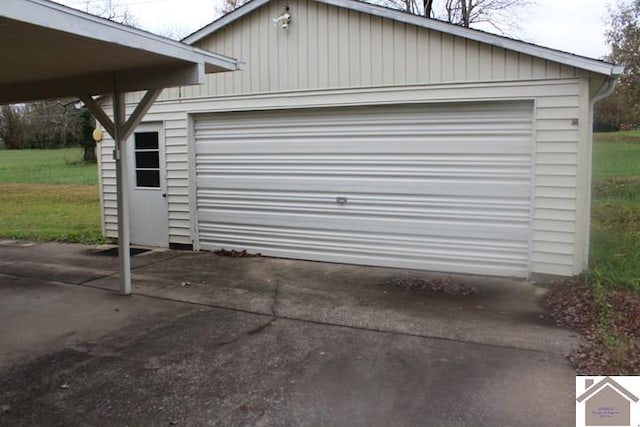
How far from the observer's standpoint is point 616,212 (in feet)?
35.0

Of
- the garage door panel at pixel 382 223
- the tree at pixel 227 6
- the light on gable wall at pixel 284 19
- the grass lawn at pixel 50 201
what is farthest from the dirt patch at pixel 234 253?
the tree at pixel 227 6

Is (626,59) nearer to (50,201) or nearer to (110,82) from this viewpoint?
(110,82)

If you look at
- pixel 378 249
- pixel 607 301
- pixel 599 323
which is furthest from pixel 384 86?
pixel 599 323

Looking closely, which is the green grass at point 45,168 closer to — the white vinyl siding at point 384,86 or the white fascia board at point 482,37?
the white vinyl siding at point 384,86

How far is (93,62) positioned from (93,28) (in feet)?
3.92

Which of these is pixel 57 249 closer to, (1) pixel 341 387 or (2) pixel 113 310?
(2) pixel 113 310

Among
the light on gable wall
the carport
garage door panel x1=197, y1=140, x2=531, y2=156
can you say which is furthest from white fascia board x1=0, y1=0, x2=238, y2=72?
garage door panel x1=197, y1=140, x2=531, y2=156

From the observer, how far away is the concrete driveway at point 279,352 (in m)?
3.26

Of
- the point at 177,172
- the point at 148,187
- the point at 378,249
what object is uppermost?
the point at 177,172

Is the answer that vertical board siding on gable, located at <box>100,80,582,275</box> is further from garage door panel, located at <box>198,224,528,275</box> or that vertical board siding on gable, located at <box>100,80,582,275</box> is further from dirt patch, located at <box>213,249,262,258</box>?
dirt patch, located at <box>213,249,262,258</box>

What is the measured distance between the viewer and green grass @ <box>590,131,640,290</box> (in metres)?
6.25

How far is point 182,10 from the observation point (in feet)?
92.4

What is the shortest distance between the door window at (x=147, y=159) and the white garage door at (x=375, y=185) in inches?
30.6

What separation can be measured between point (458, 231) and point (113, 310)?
4.04 meters
